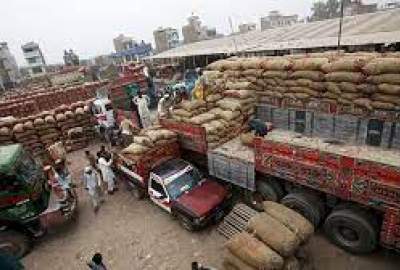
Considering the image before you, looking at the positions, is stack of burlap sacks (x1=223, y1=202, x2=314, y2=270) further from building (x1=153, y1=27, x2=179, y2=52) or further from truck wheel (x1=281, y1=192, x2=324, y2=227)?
building (x1=153, y1=27, x2=179, y2=52)

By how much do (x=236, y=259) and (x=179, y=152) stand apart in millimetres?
5148

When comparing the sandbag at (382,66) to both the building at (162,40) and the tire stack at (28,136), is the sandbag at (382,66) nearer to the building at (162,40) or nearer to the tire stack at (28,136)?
the tire stack at (28,136)

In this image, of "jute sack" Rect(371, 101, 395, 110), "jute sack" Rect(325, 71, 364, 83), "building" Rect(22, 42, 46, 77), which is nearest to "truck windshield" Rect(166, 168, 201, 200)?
"jute sack" Rect(325, 71, 364, 83)

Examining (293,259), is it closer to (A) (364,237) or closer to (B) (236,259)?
(B) (236,259)

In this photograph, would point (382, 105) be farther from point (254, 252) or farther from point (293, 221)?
point (254, 252)

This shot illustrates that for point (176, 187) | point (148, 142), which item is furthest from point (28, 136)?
point (176, 187)

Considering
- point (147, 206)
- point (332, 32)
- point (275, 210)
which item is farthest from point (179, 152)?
point (332, 32)

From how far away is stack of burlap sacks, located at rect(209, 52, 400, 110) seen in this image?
25.4 feet

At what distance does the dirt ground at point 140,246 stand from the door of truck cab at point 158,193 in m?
0.47

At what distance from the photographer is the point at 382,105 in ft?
25.6

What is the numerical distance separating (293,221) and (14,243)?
704 centimetres

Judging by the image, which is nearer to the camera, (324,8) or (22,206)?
(22,206)

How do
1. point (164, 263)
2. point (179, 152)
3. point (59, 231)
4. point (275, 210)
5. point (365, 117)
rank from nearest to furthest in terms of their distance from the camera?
point (275, 210)
point (164, 263)
point (365, 117)
point (59, 231)
point (179, 152)

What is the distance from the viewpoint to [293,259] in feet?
20.3
